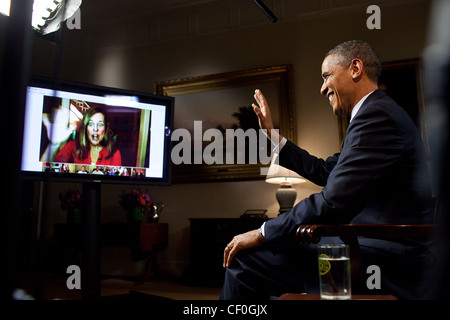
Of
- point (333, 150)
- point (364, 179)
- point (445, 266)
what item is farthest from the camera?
point (333, 150)

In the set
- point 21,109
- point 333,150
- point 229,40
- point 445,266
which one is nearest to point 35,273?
point 21,109

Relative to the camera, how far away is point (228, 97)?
452cm

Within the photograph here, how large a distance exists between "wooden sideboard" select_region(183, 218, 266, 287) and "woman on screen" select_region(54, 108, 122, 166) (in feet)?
7.56

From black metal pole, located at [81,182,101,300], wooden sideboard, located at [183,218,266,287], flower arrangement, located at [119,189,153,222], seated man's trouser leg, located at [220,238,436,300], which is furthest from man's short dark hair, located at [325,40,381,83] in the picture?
flower arrangement, located at [119,189,153,222]

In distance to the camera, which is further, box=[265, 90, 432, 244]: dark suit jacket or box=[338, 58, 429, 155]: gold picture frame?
box=[338, 58, 429, 155]: gold picture frame

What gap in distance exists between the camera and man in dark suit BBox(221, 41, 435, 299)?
3.90ft

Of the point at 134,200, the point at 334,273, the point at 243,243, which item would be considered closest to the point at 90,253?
the point at 243,243

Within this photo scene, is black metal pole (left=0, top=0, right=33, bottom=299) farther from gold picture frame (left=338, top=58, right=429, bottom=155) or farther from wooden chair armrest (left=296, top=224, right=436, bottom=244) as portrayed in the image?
gold picture frame (left=338, top=58, right=429, bottom=155)

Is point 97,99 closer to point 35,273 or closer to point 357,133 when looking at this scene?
point 357,133

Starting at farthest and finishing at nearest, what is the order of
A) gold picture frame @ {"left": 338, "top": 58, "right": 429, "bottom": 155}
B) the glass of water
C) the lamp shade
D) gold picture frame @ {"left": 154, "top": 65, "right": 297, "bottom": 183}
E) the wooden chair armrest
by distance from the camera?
→ gold picture frame @ {"left": 154, "top": 65, "right": 297, "bottom": 183}
gold picture frame @ {"left": 338, "top": 58, "right": 429, "bottom": 155}
the lamp shade
the wooden chair armrest
the glass of water

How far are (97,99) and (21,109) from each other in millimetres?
1262

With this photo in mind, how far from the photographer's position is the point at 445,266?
422mm
